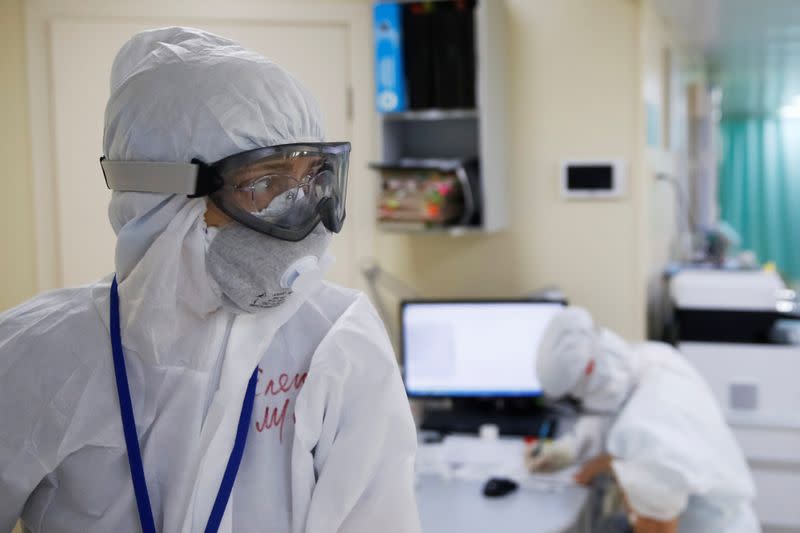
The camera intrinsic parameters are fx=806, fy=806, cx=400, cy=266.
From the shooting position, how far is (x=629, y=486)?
6.08ft

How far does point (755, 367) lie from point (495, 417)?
868 mm

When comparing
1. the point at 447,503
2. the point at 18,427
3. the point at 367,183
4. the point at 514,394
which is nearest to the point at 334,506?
the point at 18,427

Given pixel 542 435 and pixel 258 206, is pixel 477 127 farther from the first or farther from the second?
pixel 258 206

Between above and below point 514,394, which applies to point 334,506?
above

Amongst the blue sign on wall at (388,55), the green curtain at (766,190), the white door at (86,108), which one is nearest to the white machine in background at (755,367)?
the blue sign on wall at (388,55)

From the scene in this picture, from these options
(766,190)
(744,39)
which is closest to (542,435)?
(744,39)

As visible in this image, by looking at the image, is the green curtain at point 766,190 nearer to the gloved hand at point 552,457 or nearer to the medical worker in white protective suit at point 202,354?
the gloved hand at point 552,457

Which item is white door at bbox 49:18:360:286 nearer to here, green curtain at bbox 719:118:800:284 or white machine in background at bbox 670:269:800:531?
white machine in background at bbox 670:269:800:531

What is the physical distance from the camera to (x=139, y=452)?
3.25 ft

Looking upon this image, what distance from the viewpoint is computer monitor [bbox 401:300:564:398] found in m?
2.51

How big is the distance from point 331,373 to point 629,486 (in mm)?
1078

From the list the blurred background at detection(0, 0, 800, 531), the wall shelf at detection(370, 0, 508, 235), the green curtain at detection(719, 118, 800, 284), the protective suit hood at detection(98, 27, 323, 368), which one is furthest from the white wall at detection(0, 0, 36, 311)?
the green curtain at detection(719, 118, 800, 284)

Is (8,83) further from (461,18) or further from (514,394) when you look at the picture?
(514,394)

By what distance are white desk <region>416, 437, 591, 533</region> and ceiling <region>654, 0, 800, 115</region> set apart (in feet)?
5.11
